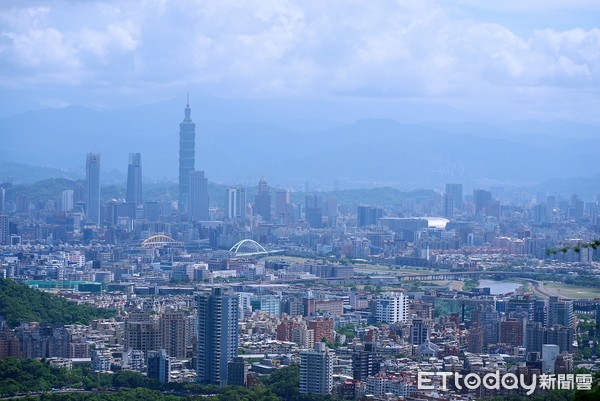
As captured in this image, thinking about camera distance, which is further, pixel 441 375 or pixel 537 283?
pixel 537 283

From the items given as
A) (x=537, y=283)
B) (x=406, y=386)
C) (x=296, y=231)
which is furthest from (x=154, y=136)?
(x=406, y=386)

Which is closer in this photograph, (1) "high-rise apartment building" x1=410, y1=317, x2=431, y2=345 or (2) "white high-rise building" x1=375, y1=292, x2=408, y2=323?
(1) "high-rise apartment building" x1=410, y1=317, x2=431, y2=345

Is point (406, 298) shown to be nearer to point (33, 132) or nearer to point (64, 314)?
point (64, 314)

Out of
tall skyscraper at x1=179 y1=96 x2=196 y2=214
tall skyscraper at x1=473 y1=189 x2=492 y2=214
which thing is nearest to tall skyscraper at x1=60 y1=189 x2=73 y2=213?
tall skyscraper at x1=179 y1=96 x2=196 y2=214

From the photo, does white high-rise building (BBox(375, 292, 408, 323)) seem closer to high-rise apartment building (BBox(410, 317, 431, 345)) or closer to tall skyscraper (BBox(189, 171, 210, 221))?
high-rise apartment building (BBox(410, 317, 431, 345))

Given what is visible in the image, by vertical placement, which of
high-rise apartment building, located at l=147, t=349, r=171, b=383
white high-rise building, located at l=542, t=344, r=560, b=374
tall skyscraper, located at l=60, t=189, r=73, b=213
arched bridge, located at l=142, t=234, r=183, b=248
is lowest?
high-rise apartment building, located at l=147, t=349, r=171, b=383

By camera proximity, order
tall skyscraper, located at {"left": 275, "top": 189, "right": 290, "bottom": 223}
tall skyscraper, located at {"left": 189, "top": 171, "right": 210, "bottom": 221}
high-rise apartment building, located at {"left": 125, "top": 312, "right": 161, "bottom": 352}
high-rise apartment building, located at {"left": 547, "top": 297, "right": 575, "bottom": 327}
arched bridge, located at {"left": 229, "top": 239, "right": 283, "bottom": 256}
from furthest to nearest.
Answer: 1. tall skyscraper, located at {"left": 275, "top": 189, "right": 290, "bottom": 223}
2. tall skyscraper, located at {"left": 189, "top": 171, "right": 210, "bottom": 221}
3. arched bridge, located at {"left": 229, "top": 239, "right": 283, "bottom": 256}
4. high-rise apartment building, located at {"left": 547, "top": 297, "right": 575, "bottom": 327}
5. high-rise apartment building, located at {"left": 125, "top": 312, "right": 161, "bottom": 352}

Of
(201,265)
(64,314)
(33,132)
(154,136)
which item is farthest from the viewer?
(154,136)

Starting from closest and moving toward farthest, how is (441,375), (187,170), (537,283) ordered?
(441,375) < (537,283) < (187,170)
